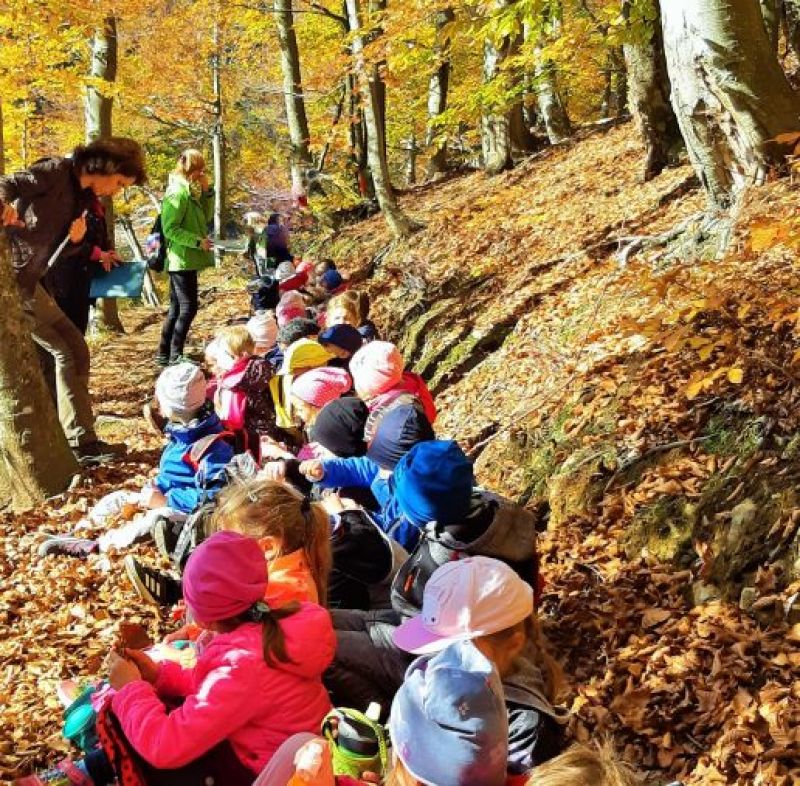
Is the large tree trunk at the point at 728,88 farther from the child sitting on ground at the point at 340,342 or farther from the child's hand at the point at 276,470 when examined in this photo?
the child's hand at the point at 276,470

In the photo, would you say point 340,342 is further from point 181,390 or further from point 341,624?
point 341,624

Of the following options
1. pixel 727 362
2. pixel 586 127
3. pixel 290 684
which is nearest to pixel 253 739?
pixel 290 684

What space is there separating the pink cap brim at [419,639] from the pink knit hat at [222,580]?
0.50 m

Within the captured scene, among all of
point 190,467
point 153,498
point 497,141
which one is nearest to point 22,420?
point 153,498

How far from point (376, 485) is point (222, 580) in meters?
1.85

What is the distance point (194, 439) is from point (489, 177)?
1151 cm

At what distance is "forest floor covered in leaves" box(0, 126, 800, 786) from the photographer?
3.44 m

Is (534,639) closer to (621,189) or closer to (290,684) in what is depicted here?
(290,684)

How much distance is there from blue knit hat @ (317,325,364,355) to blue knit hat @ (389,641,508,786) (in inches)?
176

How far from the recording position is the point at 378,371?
4.82m

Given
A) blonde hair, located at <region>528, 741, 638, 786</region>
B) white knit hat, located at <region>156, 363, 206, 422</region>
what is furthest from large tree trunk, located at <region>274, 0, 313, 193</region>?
blonde hair, located at <region>528, 741, 638, 786</region>

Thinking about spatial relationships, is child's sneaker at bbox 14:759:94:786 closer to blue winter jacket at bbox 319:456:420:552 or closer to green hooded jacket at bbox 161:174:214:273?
blue winter jacket at bbox 319:456:420:552

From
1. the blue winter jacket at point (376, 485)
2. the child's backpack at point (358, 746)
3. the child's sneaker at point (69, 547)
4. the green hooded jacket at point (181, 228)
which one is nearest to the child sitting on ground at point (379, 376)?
the blue winter jacket at point (376, 485)

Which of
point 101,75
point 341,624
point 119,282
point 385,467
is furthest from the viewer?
point 101,75
